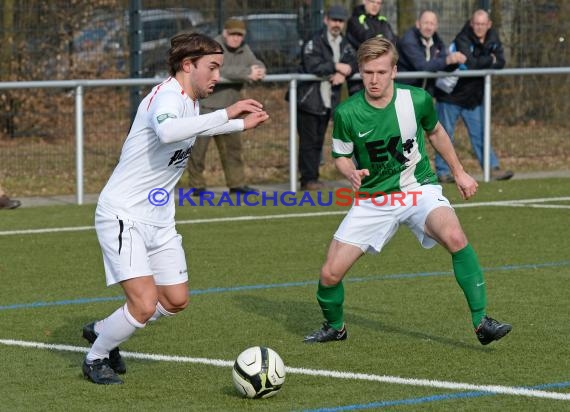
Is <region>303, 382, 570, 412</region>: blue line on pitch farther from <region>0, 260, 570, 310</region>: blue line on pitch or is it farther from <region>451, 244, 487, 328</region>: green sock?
<region>0, 260, 570, 310</region>: blue line on pitch

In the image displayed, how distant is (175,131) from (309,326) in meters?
2.36

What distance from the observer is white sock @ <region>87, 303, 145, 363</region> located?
7.43 meters

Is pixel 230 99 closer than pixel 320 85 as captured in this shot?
Yes

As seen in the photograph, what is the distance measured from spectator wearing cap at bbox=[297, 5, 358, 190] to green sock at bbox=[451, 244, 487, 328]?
835cm

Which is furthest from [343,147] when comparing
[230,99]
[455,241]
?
[230,99]

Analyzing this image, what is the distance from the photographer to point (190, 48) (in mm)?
7453

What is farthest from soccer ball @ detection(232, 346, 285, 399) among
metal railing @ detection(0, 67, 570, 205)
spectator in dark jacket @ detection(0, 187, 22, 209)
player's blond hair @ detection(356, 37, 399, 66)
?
metal railing @ detection(0, 67, 570, 205)

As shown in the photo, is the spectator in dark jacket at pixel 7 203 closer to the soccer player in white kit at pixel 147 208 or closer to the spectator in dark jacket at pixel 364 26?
the spectator in dark jacket at pixel 364 26

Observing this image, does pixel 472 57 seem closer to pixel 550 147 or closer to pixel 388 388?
pixel 550 147

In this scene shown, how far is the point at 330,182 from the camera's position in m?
17.5

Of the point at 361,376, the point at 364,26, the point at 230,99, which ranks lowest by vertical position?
the point at 361,376

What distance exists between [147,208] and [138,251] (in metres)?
0.25

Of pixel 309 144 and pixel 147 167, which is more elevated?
pixel 147 167

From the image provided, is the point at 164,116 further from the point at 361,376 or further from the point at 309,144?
the point at 309,144
